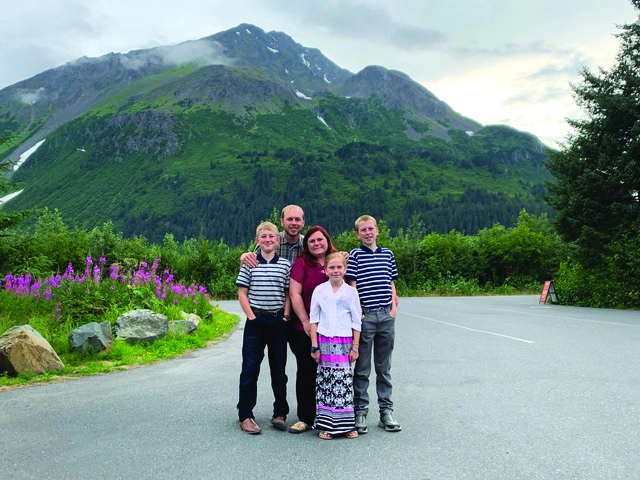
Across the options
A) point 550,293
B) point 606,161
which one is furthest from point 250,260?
point 550,293

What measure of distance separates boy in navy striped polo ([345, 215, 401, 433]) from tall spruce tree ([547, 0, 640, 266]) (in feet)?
51.1

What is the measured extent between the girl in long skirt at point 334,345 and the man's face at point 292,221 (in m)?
0.61

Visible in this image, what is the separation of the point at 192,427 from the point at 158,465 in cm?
97

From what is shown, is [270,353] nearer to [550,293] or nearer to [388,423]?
[388,423]

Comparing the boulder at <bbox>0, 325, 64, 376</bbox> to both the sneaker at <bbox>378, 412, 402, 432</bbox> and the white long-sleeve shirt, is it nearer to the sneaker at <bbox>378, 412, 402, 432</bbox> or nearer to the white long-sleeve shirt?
the white long-sleeve shirt

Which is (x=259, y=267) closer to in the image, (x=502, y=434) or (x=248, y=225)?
(x=502, y=434)

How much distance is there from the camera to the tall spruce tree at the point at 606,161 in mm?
17750

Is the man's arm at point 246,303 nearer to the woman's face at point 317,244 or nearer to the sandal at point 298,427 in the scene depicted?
the woman's face at point 317,244

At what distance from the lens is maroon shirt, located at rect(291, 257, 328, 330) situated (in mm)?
4949

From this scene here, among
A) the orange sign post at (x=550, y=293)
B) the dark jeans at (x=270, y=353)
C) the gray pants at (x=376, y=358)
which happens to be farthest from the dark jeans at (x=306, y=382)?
the orange sign post at (x=550, y=293)

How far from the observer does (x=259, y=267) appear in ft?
16.4

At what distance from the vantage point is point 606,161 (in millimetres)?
17828

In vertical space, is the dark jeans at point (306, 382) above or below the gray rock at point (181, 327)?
above

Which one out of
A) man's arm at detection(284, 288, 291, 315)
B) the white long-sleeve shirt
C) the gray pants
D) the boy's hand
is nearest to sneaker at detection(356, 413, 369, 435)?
the gray pants
